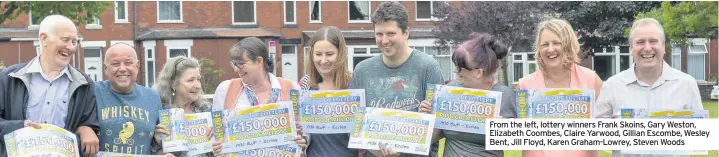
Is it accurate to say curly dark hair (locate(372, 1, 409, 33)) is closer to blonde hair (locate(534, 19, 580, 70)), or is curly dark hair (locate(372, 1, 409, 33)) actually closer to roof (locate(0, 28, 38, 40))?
blonde hair (locate(534, 19, 580, 70))

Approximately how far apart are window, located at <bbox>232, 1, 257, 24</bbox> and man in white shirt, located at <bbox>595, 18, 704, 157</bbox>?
118 feet

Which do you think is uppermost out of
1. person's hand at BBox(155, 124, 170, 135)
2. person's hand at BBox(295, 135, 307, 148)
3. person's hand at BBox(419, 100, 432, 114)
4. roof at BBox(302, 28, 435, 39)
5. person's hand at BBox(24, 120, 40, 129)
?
roof at BBox(302, 28, 435, 39)

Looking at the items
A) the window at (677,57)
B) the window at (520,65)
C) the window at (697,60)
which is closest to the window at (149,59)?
the window at (520,65)

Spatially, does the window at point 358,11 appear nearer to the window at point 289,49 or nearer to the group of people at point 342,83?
the window at point 289,49

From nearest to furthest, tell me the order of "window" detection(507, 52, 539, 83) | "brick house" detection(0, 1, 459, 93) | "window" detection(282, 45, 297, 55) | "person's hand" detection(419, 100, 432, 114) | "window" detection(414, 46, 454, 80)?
"person's hand" detection(419, 100, 432, 114), "brick house" detection(0, 1, 459, 93), "window" detection(282, 45, 297, 55), "window" detection(414, 46, 454, 80), "window" detection(507, 52, 539, 83)

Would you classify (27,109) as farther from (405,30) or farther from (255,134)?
(405,30)

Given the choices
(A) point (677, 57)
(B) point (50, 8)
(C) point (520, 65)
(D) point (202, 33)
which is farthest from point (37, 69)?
(A) point (677, 57)

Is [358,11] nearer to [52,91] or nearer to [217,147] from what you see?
[217,147]

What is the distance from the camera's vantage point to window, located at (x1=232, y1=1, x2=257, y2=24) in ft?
136

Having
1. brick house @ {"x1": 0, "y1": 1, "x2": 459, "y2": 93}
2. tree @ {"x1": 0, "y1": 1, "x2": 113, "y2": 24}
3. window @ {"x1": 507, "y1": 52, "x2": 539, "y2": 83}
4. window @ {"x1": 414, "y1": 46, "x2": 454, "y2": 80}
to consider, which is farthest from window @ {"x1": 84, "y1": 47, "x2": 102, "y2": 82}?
window @ {"x1": 507, "y1": 52, "x2": 539, "y2": 83}

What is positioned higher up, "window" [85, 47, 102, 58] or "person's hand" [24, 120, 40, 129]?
"window" [85, 47, 102, 58]

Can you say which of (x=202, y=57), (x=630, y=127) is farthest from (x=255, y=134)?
(x=202, y=57)

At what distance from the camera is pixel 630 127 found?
20.7 feet

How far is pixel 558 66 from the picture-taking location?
6.33m
